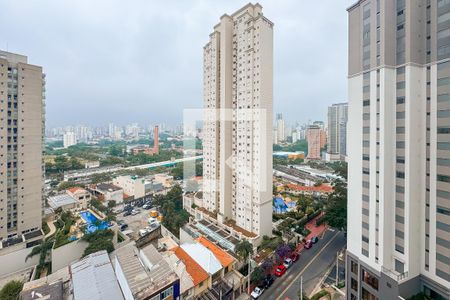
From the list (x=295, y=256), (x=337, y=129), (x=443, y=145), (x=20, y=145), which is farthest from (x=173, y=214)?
(x=337, y=129)

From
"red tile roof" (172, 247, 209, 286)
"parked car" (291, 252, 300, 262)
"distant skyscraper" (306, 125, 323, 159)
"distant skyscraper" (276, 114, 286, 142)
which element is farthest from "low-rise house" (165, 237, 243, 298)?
"distant skyscraper" (276, 114, 286, 142)

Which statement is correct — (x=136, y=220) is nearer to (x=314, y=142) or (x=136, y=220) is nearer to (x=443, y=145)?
(x=443, y=145)

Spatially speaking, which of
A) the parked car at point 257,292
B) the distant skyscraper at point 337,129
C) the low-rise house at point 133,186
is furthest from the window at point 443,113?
the distant skyscraper at point 337,129

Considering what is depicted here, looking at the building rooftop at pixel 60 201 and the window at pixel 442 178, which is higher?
the window at pixel 442 178

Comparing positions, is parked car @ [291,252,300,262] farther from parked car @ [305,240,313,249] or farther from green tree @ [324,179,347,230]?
green tree @ [324,179,347,230]

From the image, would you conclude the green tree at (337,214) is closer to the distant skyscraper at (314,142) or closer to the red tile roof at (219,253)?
the red tile roof at (219,253)
